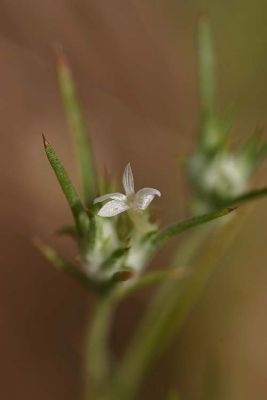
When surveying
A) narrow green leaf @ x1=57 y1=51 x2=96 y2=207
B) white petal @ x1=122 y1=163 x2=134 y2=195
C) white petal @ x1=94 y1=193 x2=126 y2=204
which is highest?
narrow green leaf @ x1=57 y1=51 x2=96 y2=207

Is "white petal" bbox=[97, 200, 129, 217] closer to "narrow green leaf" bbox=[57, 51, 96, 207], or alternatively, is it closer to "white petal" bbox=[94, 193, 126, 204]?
"white petal" bbox=[94, 193, 126, 204]

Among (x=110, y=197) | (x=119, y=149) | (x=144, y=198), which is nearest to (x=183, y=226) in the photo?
(x=144, y=198)

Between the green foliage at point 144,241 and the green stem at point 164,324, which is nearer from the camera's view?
the green foliage at point 144,241

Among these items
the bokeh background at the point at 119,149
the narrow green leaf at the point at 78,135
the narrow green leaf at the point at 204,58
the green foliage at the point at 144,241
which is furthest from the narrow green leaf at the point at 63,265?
the bokeh background at the point at 119,149

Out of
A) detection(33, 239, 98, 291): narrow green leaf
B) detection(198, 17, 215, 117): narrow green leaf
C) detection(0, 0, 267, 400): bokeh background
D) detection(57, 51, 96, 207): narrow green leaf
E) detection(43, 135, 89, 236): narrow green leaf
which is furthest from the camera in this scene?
detection(0, 0, 267, 400): bokeh background

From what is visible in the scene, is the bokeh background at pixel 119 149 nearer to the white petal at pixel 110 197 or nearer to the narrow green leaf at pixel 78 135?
the narrow green leaf at pixel 78 135

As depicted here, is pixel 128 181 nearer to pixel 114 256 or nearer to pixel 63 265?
pixel 114 256

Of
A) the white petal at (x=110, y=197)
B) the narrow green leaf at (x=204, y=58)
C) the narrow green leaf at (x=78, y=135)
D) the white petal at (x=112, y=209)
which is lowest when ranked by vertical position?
the white petal at (x=112, y=209)

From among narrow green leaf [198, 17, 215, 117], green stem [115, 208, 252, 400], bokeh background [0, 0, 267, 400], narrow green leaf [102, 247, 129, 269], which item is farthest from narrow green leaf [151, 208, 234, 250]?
bokeh background [0, 0, 267, 400]

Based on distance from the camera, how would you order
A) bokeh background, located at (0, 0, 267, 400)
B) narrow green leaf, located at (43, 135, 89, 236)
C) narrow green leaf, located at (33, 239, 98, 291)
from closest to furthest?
narrow green leaf, located at (43, 135, 89, 236), narrow green leaf, located at (33, 239, 98, 291), bokeh background, located at (0, 0, 267, 400)
